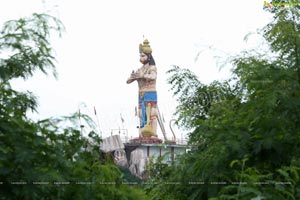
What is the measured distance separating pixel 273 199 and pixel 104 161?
89 centimetres

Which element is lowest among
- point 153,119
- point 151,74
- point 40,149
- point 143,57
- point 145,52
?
point 40,149

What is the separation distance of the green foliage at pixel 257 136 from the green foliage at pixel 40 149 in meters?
0.63

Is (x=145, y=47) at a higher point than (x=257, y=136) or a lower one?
higher

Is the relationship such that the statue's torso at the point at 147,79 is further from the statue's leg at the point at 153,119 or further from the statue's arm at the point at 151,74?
the statue's leg at the point at 153,119

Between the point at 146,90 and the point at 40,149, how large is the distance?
2472 cm

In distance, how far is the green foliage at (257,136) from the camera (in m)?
3.96

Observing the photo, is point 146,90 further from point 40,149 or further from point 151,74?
point 40,149

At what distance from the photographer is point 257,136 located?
4.26 metres

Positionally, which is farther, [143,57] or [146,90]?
[146,90]

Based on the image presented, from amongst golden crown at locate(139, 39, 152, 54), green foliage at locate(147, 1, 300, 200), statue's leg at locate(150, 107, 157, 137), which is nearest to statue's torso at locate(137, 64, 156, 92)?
golden crown at locate(139, 39, 152, 54)

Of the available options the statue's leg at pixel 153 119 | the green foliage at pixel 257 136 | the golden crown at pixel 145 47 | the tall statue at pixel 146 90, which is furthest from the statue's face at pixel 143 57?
the green foliage at pixel 257 136

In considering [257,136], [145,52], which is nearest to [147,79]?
[145,52]

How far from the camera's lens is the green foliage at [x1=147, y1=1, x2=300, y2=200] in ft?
13.0

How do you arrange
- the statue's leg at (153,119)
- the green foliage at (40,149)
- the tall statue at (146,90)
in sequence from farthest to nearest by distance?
the statue's leg at (153,119) < the tall statue at (146,90) < the green foliage at (40,149)
